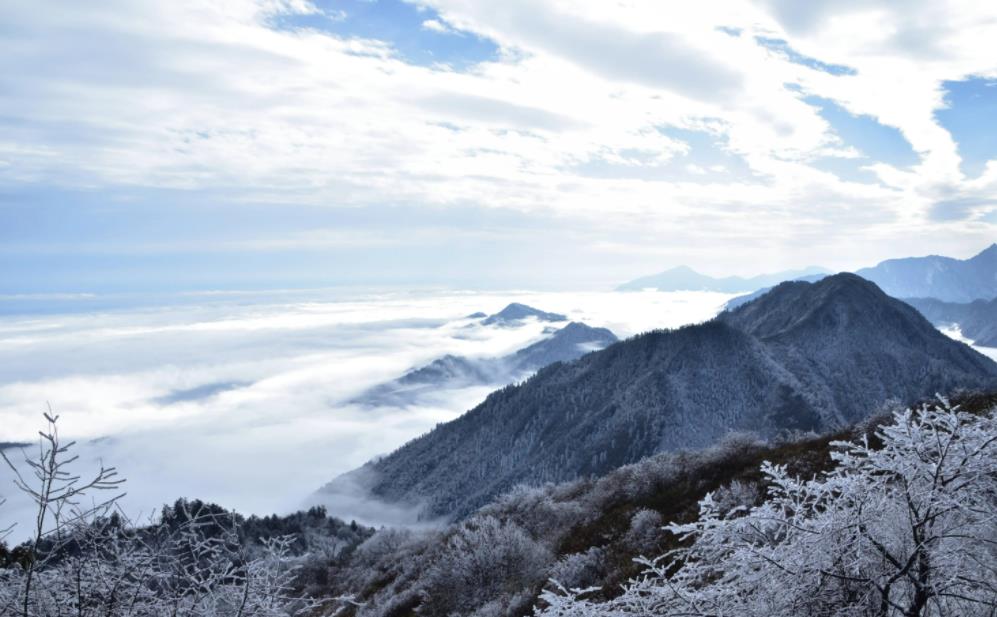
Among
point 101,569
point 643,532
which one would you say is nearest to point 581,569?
point 643,532

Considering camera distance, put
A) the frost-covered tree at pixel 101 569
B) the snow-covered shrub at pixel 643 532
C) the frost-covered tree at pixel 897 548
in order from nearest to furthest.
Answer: the frost-covered tree at pixel 897 548 → the frost-covered tree at pixel 101 569 → the snow-covered shrub at pixel 643 532

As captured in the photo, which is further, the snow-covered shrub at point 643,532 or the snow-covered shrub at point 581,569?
the snow-covered shrub at point 643,532

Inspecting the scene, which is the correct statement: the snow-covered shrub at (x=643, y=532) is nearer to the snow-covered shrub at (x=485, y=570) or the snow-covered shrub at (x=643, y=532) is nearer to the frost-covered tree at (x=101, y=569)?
the snow-covered shrub at (x=485, y=570)

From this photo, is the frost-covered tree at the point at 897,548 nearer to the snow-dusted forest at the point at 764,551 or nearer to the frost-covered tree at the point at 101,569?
the snow-dusted forest at the point at 764,551

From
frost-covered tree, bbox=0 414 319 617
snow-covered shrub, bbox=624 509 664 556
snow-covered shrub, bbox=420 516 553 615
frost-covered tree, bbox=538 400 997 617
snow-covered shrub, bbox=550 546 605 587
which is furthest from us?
snow-covered shrub, bbox=420 516 553 615

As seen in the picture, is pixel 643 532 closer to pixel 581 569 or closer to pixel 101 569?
pixel 581 569

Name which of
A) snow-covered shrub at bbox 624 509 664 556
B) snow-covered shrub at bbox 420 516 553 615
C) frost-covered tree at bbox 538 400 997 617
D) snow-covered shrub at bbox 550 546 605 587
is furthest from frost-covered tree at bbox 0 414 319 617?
snow-covered shrub at bbox 420 516 553 615

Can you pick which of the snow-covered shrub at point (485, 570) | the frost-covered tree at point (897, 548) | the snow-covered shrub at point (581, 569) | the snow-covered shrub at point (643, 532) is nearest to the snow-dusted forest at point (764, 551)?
the frost-covered tree at point (897, 548)

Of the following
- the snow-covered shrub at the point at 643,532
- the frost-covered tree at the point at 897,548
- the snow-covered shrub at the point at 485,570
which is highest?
the frost-covered tree at the point at 897,548

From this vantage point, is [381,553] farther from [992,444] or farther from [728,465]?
[992,444]

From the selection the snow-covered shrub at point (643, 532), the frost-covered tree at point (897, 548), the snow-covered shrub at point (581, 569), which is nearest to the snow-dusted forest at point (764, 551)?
the frost-covered tree at point (897, 548)

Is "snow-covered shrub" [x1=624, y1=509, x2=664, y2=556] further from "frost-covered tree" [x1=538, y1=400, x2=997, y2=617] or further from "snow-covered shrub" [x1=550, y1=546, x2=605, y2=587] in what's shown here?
"frost-covered tree" [x1=538, y1=400, x2=997, y2=617]

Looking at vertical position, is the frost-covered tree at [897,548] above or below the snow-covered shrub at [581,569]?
above

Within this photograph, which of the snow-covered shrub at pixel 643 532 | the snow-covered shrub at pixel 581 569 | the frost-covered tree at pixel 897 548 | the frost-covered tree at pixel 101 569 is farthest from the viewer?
the snow-covered shrub at pixel 643 532
